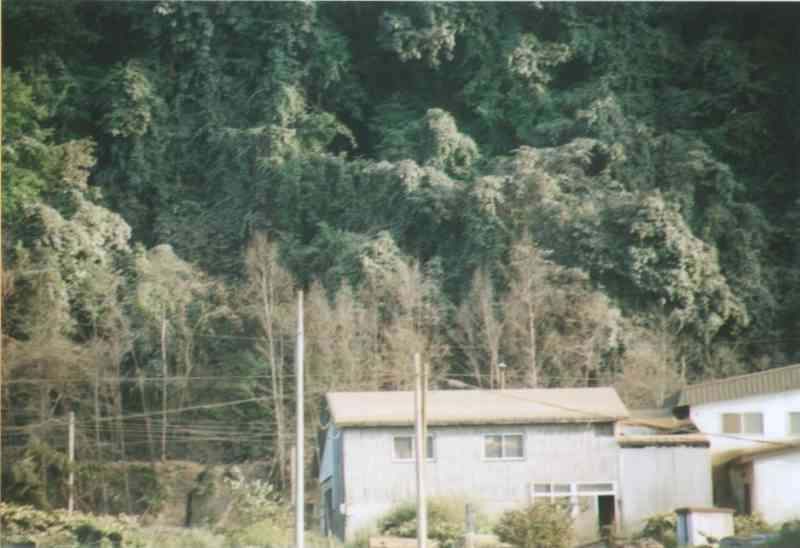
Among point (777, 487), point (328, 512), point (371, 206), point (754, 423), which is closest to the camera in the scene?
point (777, 487)

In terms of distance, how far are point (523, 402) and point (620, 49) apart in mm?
11272

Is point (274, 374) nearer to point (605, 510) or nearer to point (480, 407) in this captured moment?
point (480, 407)

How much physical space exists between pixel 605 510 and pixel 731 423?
1.87m

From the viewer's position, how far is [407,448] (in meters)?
17.3

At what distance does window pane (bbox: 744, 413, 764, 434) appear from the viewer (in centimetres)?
1822

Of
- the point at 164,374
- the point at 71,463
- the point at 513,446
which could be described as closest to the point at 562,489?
the point at 513,446

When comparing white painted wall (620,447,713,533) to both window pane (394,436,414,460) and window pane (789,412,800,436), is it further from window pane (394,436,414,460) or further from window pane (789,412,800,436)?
window pane (394,436,414,460)

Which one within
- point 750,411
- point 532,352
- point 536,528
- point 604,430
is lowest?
point 536,528

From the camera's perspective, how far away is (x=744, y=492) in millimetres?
17328

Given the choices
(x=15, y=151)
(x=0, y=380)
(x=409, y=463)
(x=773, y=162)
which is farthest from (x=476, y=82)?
(x=409, y=463)

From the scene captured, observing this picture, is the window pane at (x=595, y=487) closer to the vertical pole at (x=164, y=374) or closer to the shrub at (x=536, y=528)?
the shrub at (x=536, y=528)

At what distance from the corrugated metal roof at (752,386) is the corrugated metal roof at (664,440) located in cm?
100

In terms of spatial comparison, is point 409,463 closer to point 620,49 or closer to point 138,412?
point 138,412

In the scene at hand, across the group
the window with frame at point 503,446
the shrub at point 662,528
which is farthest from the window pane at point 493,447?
the shrub at point 662,528
